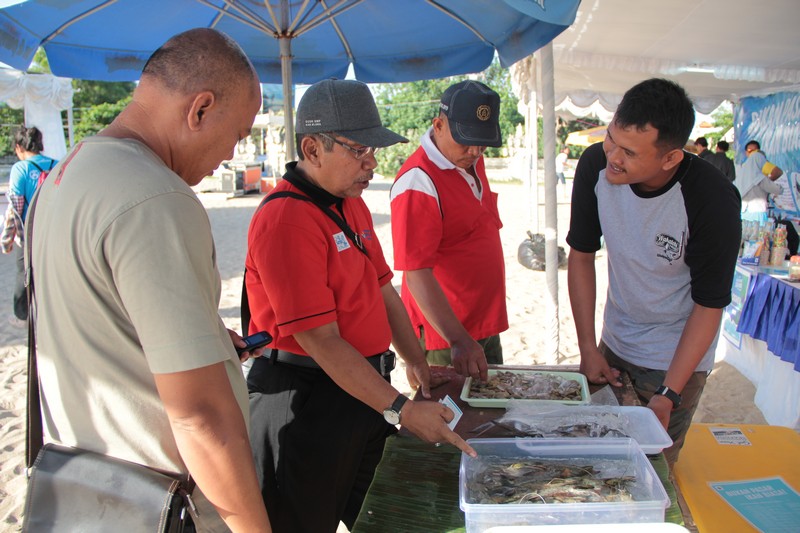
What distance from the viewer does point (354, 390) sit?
5.26 ft

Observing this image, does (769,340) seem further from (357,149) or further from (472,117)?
(357,149)

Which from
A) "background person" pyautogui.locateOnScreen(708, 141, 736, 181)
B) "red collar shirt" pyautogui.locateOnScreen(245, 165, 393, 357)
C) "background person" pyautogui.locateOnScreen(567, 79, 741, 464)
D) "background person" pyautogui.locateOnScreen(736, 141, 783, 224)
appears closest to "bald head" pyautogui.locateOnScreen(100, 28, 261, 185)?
"red collar shirt" pyautogui.locateOnScreen(245, 165, 393, 357)

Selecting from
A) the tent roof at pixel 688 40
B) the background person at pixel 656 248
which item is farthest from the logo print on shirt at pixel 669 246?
the tent roof at pixel 688 40

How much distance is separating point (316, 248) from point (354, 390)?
15.7 inches

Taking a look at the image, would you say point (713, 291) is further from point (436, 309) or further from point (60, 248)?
point (60, 248)

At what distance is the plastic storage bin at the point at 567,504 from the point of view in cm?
111

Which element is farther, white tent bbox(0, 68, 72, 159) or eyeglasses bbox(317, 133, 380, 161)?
white tent bbox(0, 68, 72, 159)

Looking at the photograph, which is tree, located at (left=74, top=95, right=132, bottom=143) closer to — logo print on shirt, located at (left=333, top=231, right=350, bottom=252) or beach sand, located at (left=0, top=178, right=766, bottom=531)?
beach sand, located at (left=0, top=178, right=766, bottom=531)

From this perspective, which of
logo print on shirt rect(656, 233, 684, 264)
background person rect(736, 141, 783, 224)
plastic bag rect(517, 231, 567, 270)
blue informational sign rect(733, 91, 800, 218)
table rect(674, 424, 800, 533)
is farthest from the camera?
background person rect(736, 141, 783, 224)

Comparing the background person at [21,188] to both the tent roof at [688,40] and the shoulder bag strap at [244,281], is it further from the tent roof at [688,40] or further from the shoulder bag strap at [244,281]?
the tent roof at [688,40]

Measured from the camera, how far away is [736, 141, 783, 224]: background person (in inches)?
364

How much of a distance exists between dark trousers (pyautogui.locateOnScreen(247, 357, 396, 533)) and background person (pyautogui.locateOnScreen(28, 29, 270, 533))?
1.57ft

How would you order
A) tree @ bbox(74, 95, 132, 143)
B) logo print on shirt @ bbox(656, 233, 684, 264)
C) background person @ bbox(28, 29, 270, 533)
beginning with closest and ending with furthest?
1. background person @ bbox(28, 29, 270, 533)
2. logo print on shirt @ bbox(656, 233, 684, 264)
3. tree @ bbox(74, 95, 132, 143)

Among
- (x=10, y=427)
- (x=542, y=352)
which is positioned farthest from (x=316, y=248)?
(x=542, y=352)
